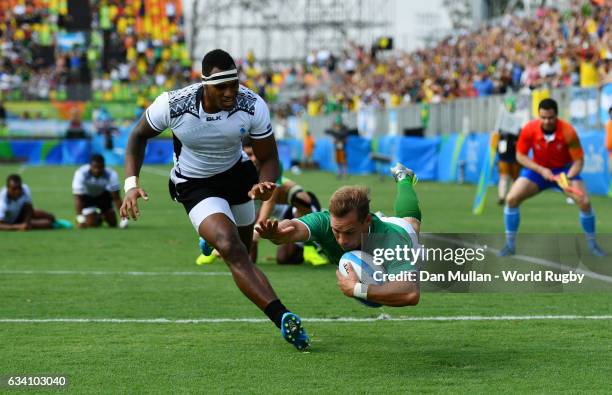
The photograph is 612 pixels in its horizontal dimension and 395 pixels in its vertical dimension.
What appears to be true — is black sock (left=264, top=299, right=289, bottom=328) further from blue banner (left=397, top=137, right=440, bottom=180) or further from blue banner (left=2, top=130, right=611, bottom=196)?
blue banner (left=397, top=137, right=440, bottom=180)

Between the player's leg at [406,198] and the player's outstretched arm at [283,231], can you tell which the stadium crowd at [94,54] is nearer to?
the player's leg at [406,198]

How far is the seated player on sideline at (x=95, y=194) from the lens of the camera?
1902 cm

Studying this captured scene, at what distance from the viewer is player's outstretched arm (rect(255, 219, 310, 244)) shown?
22.8ft

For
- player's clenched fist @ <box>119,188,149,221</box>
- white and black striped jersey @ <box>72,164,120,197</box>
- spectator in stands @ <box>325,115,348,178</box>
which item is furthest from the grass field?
spectator in stands @ <box>325,115,348,178</box>

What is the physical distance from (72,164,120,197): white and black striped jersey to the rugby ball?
12.4 metres

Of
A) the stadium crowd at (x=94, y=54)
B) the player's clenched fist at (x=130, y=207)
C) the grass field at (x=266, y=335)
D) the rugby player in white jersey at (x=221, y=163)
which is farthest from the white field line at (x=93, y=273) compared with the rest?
the stadium crowd at (x=94, y=54)

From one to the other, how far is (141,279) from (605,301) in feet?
15.2

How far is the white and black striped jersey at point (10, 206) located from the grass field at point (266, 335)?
15.1 feet

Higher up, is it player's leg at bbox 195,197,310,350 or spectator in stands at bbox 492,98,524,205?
player's leg at bbox 195,197,310,350

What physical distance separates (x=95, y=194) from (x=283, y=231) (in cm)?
1265

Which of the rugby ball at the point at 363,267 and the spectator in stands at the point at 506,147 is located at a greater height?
the rugby ball at the point at 363,267

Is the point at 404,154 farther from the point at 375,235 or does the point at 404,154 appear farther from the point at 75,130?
the point at 375,235

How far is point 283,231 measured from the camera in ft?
23.2

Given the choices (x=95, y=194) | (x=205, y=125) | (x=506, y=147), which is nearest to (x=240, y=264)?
(x=205, y=125)
